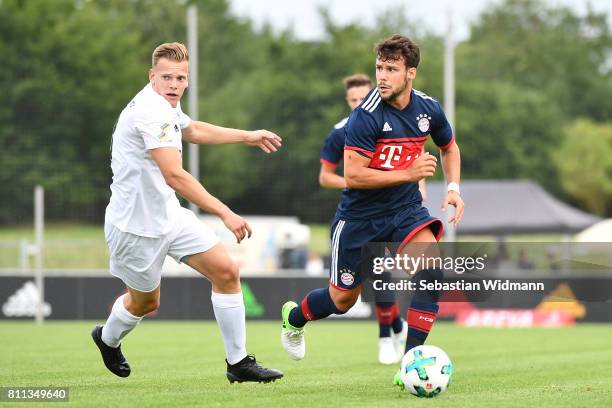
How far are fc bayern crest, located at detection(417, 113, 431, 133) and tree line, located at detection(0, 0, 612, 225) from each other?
59.5 feet

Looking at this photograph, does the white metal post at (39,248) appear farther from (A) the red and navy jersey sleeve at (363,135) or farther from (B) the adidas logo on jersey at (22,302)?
(A) the red and navy jersey sleeve at (363,135)

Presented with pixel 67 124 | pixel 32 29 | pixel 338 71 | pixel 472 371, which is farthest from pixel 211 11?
pixel 472 371

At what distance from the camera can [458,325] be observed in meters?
18.8

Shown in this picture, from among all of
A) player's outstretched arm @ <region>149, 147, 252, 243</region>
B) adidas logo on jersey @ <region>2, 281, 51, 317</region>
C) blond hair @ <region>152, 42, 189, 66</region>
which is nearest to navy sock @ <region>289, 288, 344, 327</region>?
player's outstretched arm @ <region>149, 147, 252, 243</region>

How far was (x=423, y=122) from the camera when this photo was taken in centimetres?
728

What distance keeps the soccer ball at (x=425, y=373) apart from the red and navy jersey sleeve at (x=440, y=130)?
169 centimetres

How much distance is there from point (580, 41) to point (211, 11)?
19.8 m

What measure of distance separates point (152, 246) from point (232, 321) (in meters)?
A: 0.71

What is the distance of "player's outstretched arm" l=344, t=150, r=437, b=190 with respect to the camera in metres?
6.87

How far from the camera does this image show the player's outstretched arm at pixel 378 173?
6867 millimetres

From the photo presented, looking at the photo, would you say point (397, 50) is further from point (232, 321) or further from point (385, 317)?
point (385, 317)

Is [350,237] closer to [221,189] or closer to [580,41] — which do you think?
[221,189]

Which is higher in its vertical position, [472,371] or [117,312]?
[117,312]

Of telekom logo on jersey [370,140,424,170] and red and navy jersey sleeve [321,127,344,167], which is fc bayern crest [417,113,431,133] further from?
red and navy jersey sleeve [321,127,344,167]
